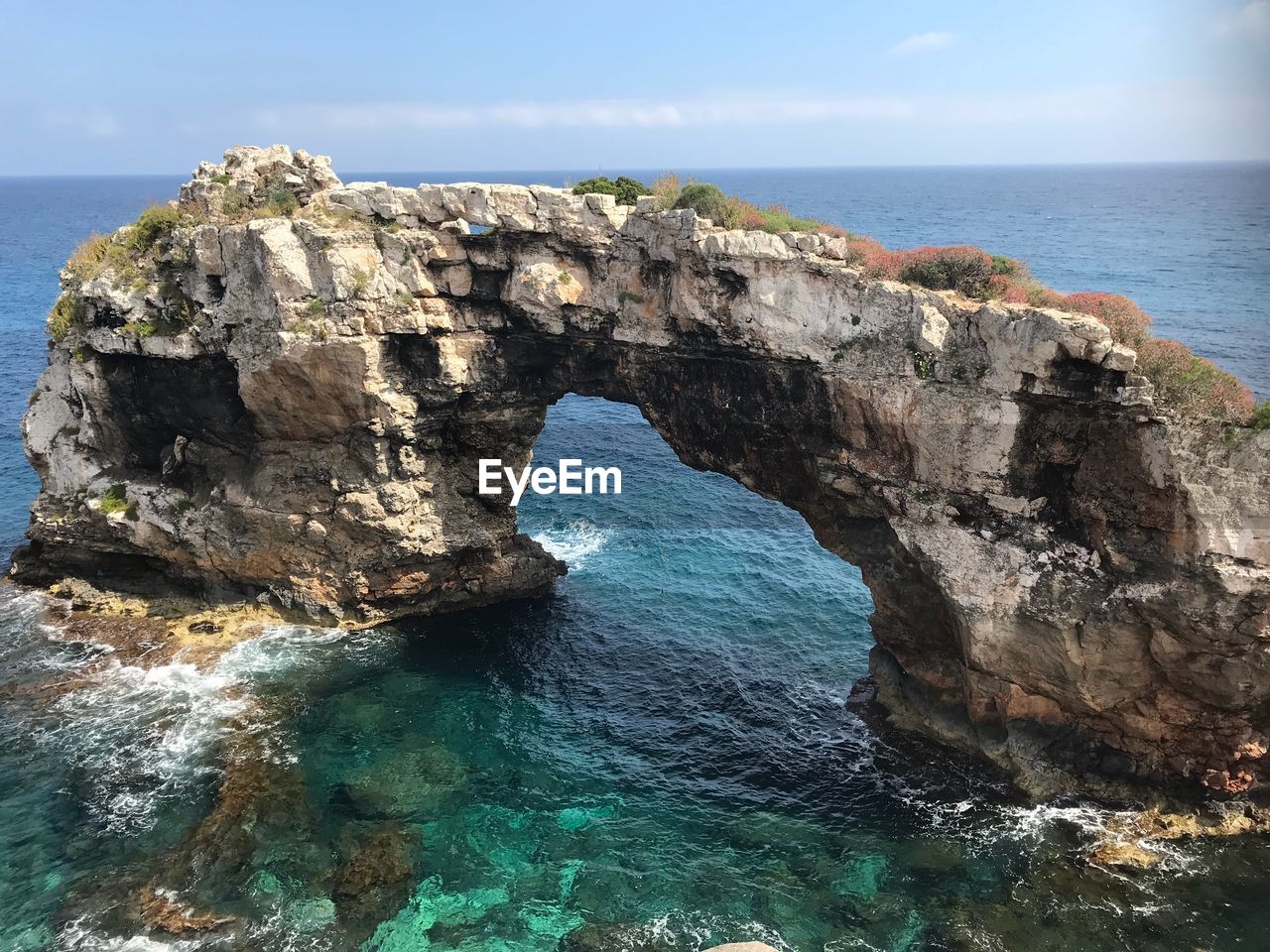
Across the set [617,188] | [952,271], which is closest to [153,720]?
[617,188]

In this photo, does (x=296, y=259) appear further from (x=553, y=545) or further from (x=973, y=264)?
(x=973, y=264)

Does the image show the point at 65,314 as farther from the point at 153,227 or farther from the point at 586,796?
the point at 586,796

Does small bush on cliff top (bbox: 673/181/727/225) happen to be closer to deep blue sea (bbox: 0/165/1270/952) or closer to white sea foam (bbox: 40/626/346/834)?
deep blue sea (bbox: 0/165/1270/952)

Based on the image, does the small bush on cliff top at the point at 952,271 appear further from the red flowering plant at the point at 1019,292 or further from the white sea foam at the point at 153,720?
the white sea foam at the point at 153,720

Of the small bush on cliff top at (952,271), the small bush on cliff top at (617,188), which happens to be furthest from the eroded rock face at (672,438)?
the small bush on cliff top at (617,188)

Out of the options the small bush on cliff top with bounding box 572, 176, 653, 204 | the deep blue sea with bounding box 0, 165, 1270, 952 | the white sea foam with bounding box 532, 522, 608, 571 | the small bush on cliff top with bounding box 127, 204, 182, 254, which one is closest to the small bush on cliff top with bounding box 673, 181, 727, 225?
the small bush on cliff top with bounding box 572, 176, 653, 204

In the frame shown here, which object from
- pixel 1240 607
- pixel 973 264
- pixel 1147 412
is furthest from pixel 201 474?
pixel 1240 607
